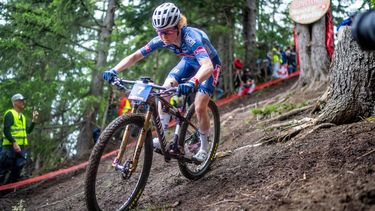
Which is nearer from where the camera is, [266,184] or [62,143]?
[266,184]

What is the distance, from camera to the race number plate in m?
3.64

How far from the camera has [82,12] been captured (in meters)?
10.7

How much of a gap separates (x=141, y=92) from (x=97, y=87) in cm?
820

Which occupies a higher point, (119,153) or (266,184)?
(119,153)

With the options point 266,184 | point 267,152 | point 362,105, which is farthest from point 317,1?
point 266,184

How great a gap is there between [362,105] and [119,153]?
9.79 ft

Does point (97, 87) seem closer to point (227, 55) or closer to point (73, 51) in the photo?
point (73, 51)

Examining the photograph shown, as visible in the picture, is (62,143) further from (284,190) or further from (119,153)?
(284,190)

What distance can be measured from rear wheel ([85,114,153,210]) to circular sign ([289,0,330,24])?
5.84 m

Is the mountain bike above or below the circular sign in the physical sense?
below

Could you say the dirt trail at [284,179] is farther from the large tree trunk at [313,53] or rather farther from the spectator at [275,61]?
the spectator at [275,61]

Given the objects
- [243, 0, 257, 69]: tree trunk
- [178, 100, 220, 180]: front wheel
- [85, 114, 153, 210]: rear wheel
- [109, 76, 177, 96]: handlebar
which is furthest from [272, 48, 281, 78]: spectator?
[85, 114, 153, 210]: rear wheel

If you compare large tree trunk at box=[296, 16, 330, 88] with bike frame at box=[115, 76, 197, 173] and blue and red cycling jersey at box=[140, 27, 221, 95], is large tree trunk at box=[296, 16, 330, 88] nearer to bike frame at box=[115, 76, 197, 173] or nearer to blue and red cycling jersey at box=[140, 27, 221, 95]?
blue and red cycling jersey at box=[140, 27, 221, 95]

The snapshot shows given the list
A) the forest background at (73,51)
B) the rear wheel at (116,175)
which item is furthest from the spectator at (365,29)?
the forest background at (73,51)
